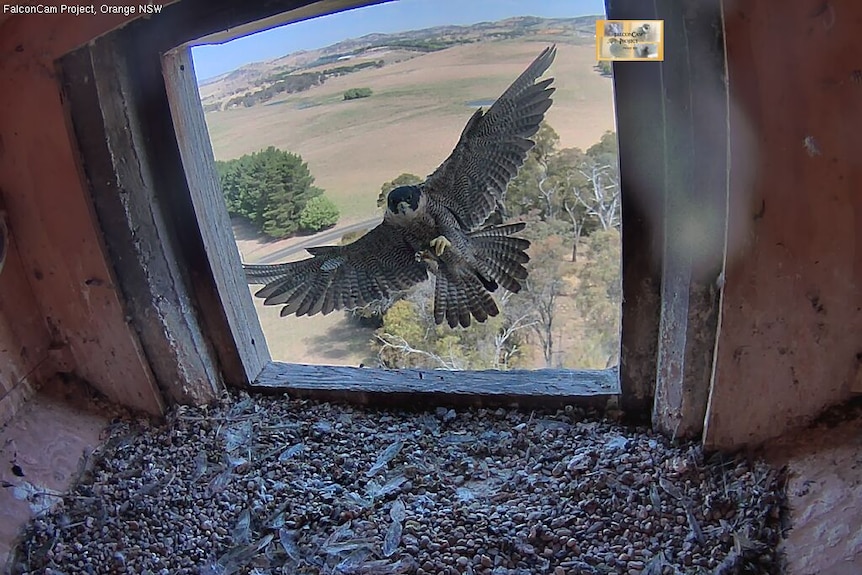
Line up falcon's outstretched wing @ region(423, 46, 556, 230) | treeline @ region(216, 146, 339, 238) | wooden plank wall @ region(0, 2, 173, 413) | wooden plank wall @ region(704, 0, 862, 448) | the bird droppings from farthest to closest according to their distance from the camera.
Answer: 1. treeline @ region(216, 146, 339, 238)
2. falcon's outstretched wing @ region(423, 46, 556, 230)
3. wooden plank wall @ region(0, 2, 173, 413)
4. the bird droppings
5. wooden plank wall @ region(704, 0, 862, 448)

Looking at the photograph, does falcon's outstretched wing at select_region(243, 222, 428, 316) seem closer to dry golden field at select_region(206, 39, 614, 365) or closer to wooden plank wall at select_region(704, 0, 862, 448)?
dry golden field at select_region(206, 39, 614, 365)

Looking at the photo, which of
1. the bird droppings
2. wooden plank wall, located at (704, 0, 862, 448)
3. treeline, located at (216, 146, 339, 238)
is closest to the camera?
wooden plank wall, located at (704, 0, 862, 448)

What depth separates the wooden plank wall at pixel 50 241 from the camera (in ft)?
3.51

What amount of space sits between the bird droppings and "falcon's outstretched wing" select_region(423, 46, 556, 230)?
1.39 ft

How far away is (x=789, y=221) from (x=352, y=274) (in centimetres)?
81

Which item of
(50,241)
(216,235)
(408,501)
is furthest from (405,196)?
(50,241)

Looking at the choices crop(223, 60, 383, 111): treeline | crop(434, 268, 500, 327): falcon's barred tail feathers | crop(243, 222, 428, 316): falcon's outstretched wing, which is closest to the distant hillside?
crop(223, 60, 383, 111): treeline

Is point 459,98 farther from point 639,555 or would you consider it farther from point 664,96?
point 639,555

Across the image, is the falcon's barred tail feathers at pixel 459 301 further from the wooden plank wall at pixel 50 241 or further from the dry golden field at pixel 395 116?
the wooden plank wall at pixel 50 241

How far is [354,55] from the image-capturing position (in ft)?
3.92

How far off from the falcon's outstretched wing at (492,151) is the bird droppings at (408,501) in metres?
0.42

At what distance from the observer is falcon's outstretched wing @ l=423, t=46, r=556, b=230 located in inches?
47.1

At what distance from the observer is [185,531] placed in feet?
3.54

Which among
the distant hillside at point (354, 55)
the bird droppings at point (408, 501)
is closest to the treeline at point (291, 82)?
the distant hillside at point (354, 55)
